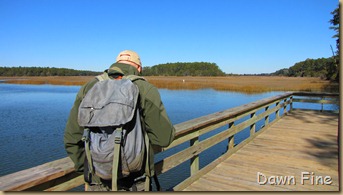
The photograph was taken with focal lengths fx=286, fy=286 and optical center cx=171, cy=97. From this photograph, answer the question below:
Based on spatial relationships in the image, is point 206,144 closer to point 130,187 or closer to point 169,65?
point 130,187

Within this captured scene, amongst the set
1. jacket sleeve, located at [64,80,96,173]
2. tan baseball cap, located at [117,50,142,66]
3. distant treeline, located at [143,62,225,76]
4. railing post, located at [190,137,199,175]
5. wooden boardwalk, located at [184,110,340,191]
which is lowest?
wooden boardwalk, located at [184,110,340,191]

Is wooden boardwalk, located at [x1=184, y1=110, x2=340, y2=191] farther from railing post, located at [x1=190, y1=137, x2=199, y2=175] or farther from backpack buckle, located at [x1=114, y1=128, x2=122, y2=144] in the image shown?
backpack buckle, located at [x1=114, y1=128, x2=122, y2=144]

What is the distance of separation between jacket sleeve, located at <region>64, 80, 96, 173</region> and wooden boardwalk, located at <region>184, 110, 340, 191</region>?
1.90 meters

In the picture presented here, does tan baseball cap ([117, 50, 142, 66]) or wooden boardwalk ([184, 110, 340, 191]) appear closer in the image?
tan baseball cap ([117, 50, 142, 66])

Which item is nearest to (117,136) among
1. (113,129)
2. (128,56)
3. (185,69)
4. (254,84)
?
(113,129)

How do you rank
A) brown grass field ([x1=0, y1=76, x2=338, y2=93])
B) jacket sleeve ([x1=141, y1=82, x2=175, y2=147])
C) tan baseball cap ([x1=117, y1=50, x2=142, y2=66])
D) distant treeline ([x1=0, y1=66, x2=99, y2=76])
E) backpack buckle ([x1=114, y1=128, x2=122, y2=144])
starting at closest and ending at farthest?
backpack buckle ([x1=114, y1=128, x2=122, y2=144]) → jacket sleeve ([x1=141, y1=82, x2=175, y2=147]) → tan baseball cap ([x1=117, y1=50, x2=142, y2=66]) → brown grass field ([x1=0, y1=76, x2=338, y2=93]) → distant treeline ([x1=0, y1=66, x2=99, y2=76])

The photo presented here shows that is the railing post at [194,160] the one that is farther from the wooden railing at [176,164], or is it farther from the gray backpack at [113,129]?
the gray backpack at [113,129]

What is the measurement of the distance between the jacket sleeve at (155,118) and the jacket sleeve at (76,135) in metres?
0.39

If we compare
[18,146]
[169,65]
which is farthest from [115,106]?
[169,65]

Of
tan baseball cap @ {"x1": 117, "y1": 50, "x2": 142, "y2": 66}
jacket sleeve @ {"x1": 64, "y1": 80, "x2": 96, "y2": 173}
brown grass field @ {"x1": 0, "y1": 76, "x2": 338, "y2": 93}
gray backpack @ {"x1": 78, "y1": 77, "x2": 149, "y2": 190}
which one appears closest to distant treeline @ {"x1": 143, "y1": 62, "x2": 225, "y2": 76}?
brown grass field @ {"x1": 0, "y1": 76, "x2": 338, "y2": 93}

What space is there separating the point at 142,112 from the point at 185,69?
150 meters

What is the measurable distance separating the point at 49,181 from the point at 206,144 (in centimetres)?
252

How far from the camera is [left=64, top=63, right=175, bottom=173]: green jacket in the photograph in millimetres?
1872

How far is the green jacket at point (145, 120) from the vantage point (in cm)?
187
